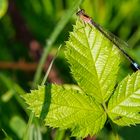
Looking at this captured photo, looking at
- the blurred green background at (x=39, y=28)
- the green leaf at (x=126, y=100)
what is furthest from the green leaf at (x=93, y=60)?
the blurred green background at (x=39, y=28)

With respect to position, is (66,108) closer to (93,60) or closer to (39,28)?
(93,60)

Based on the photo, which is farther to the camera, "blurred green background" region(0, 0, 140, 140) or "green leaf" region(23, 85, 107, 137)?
"blurred green background" region(0, 0, 140, 140)

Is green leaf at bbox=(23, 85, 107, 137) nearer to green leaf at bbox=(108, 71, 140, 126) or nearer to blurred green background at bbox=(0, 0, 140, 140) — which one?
green leaf at bbox=(108, 71, 140, 126)

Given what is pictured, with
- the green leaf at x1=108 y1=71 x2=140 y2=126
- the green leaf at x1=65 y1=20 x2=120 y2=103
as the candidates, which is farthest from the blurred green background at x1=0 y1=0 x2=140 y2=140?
the green leaf at x1=108 y1=71 x2=140 y2=126

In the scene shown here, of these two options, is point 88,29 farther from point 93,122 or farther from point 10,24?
point 10,24

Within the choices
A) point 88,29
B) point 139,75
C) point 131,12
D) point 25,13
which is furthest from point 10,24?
point 139,75

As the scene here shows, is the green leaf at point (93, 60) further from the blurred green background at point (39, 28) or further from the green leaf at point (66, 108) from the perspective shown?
the blurred green background at point (39, 28)
